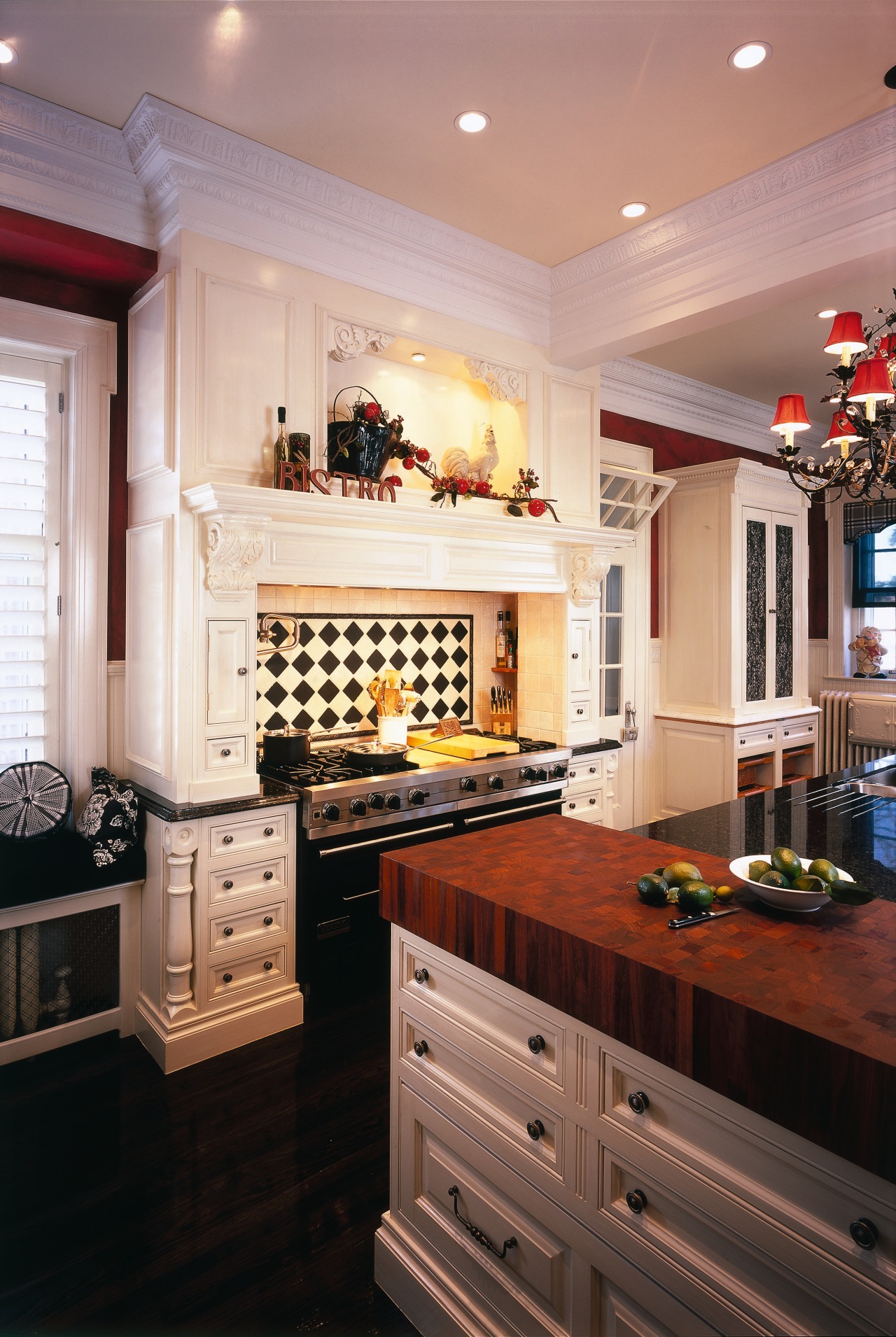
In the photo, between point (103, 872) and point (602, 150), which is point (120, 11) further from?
point (103, 872)

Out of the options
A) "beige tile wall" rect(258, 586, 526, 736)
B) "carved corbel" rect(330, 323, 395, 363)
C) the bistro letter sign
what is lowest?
"beige tile wall" rect(258, 586, 526, 736)

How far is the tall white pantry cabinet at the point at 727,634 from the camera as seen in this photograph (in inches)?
208

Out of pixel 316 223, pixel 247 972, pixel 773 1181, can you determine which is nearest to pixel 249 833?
pixel 247 972

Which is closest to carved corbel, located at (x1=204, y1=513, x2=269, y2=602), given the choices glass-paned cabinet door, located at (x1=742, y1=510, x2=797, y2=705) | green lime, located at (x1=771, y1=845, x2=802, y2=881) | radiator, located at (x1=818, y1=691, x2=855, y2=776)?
green lime, located at (x1=771, y1=845, x2=802, y2=881)

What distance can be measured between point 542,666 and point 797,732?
101 inches

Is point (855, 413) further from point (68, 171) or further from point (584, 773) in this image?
point (68, 171)

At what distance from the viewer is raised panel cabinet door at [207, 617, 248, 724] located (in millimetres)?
2910

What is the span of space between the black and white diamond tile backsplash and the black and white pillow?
2.21 feet

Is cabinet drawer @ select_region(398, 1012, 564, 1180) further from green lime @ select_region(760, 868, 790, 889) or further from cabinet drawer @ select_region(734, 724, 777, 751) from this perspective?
cabinet drawer @ select_region(734, 724, 777, 751)

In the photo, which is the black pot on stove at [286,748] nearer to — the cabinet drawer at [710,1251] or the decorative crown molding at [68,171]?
the decorative crown molding at [68,171]

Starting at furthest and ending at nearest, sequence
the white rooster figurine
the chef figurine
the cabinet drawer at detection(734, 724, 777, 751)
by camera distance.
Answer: the chef figurine < the cabinet drawer at detection(734, 724, 777, 751) < the white rooster figurine

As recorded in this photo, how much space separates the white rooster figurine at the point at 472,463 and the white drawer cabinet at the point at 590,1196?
262 cm

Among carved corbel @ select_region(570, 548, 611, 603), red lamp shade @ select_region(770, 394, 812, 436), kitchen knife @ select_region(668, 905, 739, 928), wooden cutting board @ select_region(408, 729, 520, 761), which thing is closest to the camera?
kitchen knife @ select_region(668, 905, 739, 928)

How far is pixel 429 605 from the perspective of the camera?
426 cm
